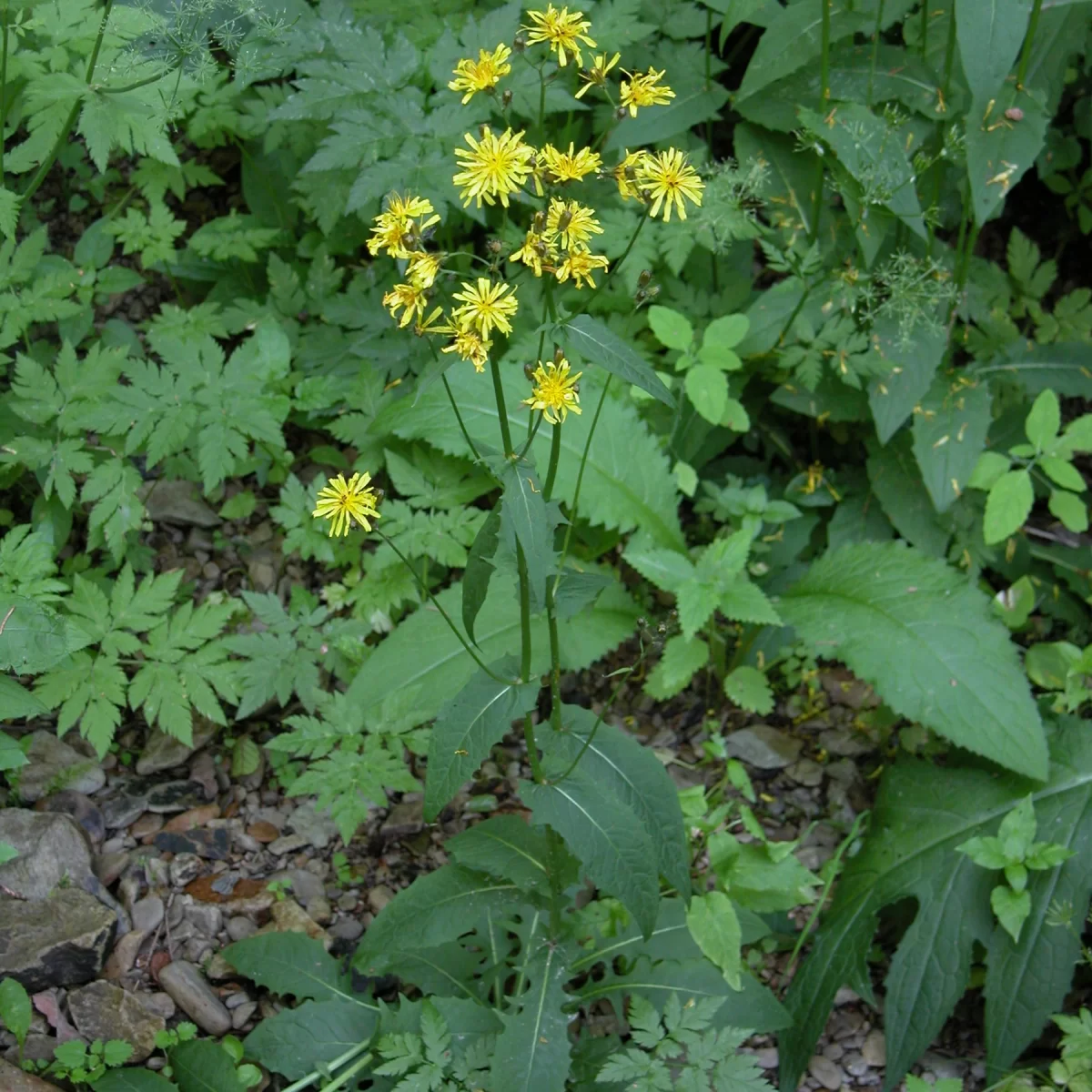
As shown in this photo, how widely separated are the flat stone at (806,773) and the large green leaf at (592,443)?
781 mm

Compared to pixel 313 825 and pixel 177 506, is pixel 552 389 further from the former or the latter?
pixel 177 506

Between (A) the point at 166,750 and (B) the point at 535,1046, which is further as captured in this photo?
(A) the point at 166,750

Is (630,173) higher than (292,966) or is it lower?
higher

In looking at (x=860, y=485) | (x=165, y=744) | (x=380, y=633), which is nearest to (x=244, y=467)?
(x=380, y=633)

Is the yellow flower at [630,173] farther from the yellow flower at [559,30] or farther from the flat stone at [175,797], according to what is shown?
the flat stone at [175,797]

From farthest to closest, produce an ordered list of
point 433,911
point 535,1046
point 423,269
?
point 433,911, point 535,1046, point 423,269

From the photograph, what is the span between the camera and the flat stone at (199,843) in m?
2.89

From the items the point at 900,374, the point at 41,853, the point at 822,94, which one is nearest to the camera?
the point at 41,853

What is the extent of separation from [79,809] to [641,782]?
1.60 m

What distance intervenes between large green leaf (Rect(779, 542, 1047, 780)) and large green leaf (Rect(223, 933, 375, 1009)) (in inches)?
62.1

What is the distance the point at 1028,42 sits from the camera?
2980mm

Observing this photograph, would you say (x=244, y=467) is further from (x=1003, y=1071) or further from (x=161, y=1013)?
(x=1003, y=1071)

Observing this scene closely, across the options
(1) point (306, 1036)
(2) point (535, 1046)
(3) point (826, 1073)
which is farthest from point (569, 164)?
(3) point (826, 1073)

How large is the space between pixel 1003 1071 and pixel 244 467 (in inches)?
108
